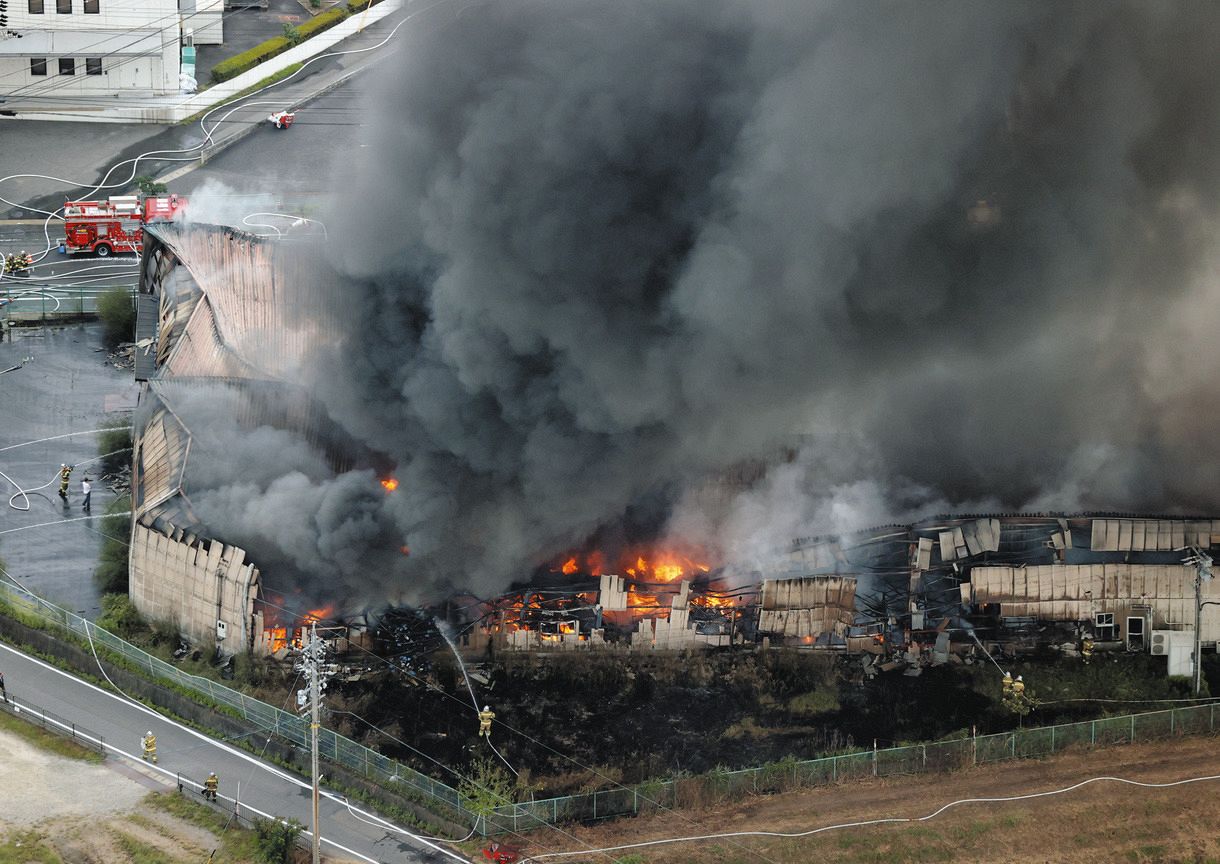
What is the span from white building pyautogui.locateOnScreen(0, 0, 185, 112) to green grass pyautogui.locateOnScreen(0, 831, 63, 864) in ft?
130

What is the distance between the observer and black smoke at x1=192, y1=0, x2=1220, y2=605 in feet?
147

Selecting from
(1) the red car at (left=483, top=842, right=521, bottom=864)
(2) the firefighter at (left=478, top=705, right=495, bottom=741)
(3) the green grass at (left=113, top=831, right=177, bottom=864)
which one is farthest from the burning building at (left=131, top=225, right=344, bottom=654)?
(1) the red car at (left=483, top=842, right=521, bottom=864)

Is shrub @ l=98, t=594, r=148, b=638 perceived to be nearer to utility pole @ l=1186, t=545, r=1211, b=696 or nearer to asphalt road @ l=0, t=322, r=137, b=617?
asphalt road @ l=0, t=322, r=137, b=617

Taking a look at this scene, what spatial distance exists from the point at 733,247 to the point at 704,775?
1206 cm

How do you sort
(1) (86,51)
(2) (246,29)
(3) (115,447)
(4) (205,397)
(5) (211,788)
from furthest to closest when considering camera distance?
(2) (246,29)
(1) (86,51)
(3) (115,447)
(4) (205,397)
(5) (211,788)

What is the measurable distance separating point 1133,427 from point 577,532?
49.2 ft

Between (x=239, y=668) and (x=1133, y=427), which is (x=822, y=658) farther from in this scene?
(x=239, y=668)

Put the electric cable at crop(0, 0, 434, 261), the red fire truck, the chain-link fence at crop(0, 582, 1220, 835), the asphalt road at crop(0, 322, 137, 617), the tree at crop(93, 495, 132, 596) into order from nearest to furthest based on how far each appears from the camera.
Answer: the chain-link fence at crop(0, 582, 1220, 835), the tree at crop(93, 495, 132, 596), the asphalt road at crop(0, 322, 137, 617), the red fire truck, the electric cable at crop(0, 0, 434, 261)

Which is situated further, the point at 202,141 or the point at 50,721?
the point at 202,141

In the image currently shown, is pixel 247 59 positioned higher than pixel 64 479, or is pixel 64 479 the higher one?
pixel 247 59

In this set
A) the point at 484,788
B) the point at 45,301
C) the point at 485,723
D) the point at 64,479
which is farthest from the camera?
the point at 45,301

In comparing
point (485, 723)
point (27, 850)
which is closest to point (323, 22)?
point (485, 723)

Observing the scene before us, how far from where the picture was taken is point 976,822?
42.6 meters

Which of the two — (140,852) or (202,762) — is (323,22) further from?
(140,852)
